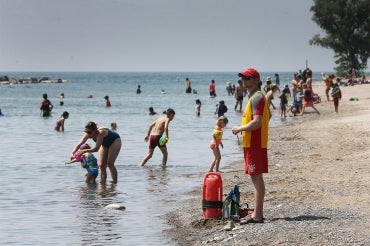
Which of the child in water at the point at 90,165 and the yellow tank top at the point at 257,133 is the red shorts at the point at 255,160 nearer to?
the yellow tank top at the point at 257,133

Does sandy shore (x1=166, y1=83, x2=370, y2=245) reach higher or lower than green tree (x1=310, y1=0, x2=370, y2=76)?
lower

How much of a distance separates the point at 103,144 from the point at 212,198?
5.24 meters

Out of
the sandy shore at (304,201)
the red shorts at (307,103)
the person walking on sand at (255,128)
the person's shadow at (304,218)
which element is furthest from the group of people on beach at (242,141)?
the red shorts at (307,103)

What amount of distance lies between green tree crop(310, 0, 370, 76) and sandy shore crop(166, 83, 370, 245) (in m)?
55.5

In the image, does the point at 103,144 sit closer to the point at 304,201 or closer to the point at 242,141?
the point at 242,141

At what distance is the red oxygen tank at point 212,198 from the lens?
471 inches

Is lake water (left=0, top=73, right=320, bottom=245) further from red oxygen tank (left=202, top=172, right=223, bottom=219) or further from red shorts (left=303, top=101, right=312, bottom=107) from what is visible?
red shorts (left=303, top=101, right=312, bottom=107)

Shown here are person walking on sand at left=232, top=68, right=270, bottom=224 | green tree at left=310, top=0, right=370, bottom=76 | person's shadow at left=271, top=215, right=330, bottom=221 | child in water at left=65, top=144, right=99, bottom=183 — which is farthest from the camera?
green tree at left=310, top=0, right=370, bottom=76

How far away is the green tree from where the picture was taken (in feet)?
256

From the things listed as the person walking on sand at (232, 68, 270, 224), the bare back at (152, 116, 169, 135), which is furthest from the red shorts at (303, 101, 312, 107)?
the person walking on sand at (232, 68, 270, 224)

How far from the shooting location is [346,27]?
259 feet

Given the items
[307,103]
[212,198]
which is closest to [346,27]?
[307,103]

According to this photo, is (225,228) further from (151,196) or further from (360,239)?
(151,196)

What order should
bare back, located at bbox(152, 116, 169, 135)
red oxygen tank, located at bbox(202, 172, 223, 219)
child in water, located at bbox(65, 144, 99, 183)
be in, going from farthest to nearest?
bare back, located at bbox(152, 116, 169, 135) < child in water, located at bbox(65, 144, 99, 183) < red oxygen tank, located at bbox(202, 172, 223, 219)
